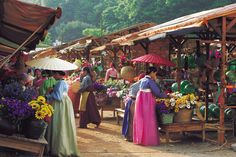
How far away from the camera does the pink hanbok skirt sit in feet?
30.6

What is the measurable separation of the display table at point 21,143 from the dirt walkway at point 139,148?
6.13ft

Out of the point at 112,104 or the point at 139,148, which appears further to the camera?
the point at 112,104

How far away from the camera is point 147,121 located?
9328 mm

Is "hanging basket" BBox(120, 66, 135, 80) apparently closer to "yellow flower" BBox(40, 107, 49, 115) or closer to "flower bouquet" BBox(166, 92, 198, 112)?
"flower bouquet" BBox(166, 92, 198, 112)

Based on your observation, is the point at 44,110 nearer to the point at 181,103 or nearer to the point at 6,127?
the point at 6,127

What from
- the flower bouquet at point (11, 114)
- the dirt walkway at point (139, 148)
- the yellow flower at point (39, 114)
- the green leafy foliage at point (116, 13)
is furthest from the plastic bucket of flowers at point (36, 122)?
the green leafy foliage at point (116, 13)

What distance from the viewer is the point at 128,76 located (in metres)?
15.4

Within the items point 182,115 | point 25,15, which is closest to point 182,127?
point 182,115

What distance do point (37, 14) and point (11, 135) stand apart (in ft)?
6.17

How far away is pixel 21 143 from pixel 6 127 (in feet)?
1.18

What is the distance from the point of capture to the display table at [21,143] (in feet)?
19.9

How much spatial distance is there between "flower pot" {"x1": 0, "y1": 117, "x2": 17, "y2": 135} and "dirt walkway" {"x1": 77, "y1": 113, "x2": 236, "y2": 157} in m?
2.27

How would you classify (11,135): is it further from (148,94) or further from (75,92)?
(75,92)

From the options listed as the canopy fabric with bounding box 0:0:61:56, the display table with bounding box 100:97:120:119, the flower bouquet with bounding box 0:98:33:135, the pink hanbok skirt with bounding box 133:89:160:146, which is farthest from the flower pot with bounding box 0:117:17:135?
the display table with bounding box 100:97:120:119
